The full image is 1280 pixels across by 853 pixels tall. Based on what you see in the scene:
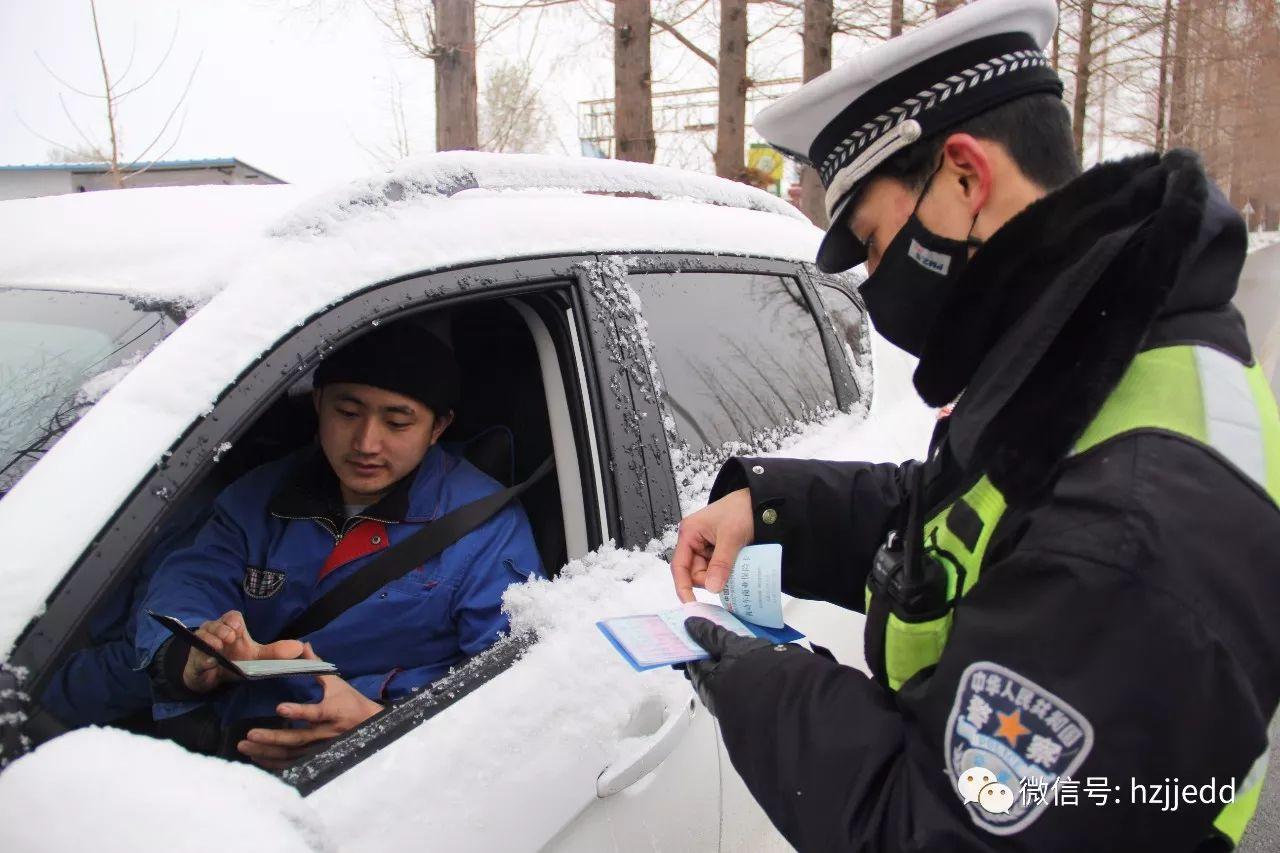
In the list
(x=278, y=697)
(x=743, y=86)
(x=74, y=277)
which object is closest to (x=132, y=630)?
(x=278, y=697)

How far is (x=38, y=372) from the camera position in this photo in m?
1.32

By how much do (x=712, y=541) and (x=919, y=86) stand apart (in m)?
0.79

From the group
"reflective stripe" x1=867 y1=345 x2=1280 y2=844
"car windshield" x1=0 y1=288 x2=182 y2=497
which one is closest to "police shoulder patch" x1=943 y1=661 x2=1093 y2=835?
"reflective stripe" x1=867 y1=345 x2=1280 y2=844

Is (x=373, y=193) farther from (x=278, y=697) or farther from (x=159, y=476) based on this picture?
(x=278, y=697)

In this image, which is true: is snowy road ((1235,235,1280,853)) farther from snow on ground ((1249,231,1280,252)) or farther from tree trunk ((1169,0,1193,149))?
tree trunk ((1169,0,1193,149))

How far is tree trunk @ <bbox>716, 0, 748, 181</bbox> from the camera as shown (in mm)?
9344

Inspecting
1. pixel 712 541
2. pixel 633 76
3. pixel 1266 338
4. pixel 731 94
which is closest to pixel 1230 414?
pixel 712 541

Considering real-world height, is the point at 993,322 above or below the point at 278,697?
above

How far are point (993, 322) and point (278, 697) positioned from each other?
54.1 inches

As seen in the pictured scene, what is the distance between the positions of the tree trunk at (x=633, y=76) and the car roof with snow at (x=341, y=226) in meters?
6.06

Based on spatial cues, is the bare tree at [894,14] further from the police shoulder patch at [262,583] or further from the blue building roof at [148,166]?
the police shoulder patch at [262,583]

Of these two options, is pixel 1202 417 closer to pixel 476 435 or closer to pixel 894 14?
pixel 476 435

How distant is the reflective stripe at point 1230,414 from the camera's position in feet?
2.59

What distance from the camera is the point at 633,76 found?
770 cm
